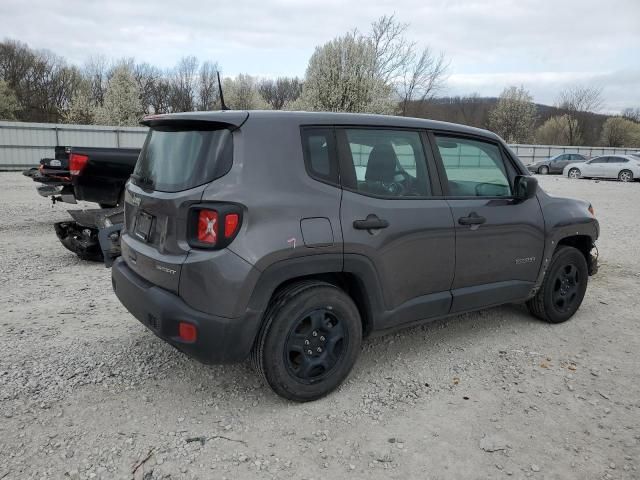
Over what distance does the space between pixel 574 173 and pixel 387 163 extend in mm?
29147

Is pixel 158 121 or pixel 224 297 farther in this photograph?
pixel 158 121

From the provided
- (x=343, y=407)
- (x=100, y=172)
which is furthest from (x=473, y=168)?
(x=100, y=172)

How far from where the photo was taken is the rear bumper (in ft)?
8.98

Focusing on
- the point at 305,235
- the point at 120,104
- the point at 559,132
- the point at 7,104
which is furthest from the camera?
the point at 559,132

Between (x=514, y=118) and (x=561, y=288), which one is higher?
(x=514, y=118)

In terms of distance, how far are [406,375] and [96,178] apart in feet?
17.5

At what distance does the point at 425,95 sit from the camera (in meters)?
40.2

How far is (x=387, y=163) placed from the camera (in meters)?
3.42

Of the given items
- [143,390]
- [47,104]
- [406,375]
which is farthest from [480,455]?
[47,104]

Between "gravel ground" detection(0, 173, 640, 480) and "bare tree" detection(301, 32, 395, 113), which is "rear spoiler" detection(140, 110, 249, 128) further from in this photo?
"bare tree" detection(301, 32, 395, 113)

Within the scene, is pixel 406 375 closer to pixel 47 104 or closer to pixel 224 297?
pixel 224 297

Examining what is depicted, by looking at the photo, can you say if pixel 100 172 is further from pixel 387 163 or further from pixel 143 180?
pixel 387 163

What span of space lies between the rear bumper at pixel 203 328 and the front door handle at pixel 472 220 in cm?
171

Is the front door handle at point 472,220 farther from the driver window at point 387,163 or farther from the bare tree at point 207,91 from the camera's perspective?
the bare tree at point 207,91
